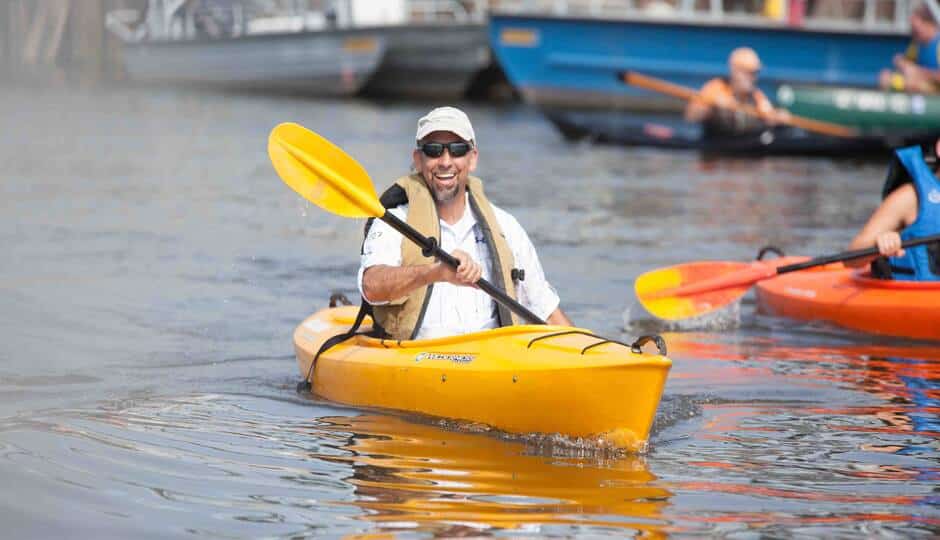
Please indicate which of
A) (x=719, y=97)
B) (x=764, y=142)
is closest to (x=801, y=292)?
(x=764, y=142)

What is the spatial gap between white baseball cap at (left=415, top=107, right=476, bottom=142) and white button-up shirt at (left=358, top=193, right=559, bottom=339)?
0.38 m

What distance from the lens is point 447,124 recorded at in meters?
5.88

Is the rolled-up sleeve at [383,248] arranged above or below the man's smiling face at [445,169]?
below

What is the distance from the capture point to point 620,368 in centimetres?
536

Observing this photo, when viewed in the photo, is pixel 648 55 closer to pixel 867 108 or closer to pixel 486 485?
pixel 867 108

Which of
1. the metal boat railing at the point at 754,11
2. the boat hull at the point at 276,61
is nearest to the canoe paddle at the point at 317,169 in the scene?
the metal boat railing at the point at 754,11

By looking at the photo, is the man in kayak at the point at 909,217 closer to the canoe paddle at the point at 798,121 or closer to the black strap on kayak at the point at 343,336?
the black strap on kayak at the point at 343,336

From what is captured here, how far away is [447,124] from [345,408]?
127 cm

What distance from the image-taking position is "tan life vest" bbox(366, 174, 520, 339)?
238 inches

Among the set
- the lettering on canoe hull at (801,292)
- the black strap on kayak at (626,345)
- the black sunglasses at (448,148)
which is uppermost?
the black sunglasses at (448,148)

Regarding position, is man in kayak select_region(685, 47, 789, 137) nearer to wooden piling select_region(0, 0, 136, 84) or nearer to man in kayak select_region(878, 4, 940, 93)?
man in kayak select_region(878, 4, 940, 93)

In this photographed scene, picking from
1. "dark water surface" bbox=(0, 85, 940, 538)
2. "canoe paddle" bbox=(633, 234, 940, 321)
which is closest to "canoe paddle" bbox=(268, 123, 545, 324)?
"dark water surface" bbox=(0, 85, 940, 538)

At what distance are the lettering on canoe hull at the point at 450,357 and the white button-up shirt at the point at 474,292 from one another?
207 mm

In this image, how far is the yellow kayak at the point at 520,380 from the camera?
5.43m
